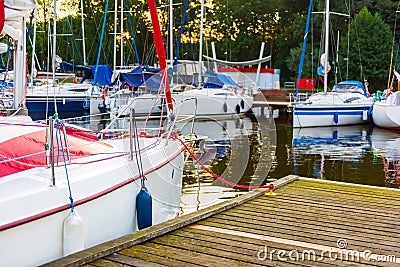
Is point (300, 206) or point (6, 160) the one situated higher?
point (6, 160)

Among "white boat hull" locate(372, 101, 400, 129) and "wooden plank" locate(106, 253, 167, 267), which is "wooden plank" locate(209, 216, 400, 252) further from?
"white boat hull" locate(372, 101, 400, 129)

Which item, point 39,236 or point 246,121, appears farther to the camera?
point 246,121

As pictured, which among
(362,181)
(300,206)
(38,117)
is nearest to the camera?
(300,206)

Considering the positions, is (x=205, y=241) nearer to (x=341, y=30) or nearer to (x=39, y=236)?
(x=39, y=236)

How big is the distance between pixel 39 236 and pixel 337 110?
2301cm

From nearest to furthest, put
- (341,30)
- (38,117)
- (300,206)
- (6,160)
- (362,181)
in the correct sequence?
(6,160)
(300,206)
(362,181)
(38,117)
(341,30)

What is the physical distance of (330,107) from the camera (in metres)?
26.2

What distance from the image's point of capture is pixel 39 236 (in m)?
4.71

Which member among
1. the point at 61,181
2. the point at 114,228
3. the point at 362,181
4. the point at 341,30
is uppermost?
the point at 341,30

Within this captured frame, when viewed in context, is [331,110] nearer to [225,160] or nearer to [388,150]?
[388,150]

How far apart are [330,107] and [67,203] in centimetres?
2235

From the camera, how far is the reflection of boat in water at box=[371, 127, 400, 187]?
1397cm

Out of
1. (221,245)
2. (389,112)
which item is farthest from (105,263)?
(389,112)

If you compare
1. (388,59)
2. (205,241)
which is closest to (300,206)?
(205,241)
